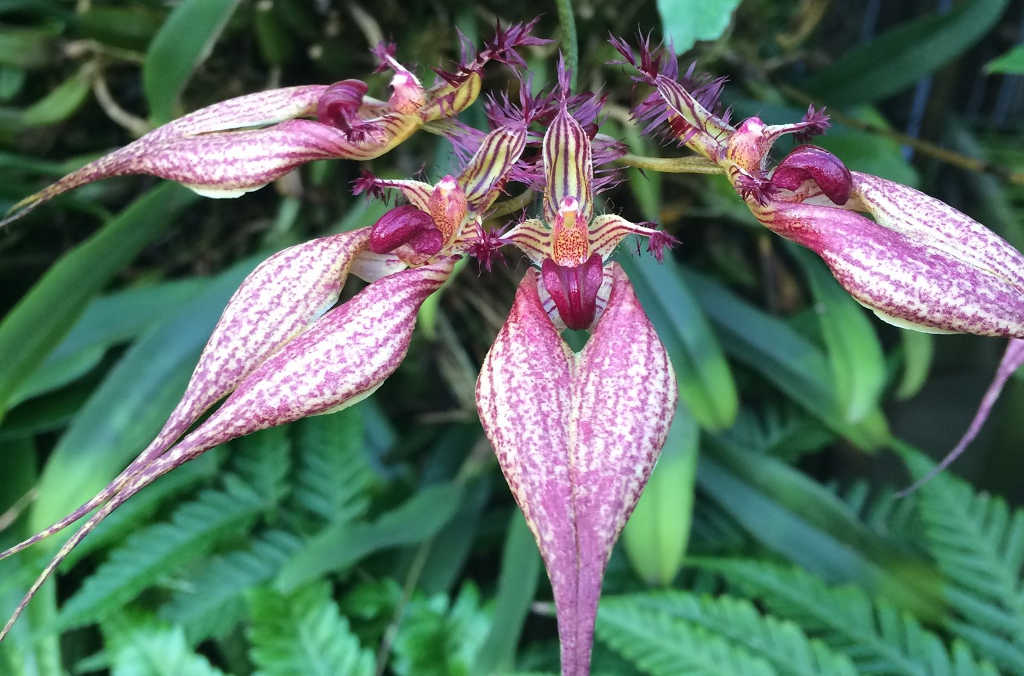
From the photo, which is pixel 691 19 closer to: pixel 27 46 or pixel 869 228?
pixel 869 228

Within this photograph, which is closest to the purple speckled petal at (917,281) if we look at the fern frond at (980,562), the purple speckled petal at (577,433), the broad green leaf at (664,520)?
the purple speckled petal at (577,433)

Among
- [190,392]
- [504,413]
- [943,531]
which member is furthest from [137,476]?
[943,531]

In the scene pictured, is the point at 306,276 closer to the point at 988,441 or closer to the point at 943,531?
the point at 943,531

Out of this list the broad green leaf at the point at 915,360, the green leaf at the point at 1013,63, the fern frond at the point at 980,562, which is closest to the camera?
the green leaf at the point at 1013,63

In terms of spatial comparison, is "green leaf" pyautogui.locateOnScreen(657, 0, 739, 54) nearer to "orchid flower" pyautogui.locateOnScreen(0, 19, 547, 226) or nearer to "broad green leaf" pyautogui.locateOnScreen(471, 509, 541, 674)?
"orchid flower" pyautogui.locateOnScreen(0, 19, 547, 226)

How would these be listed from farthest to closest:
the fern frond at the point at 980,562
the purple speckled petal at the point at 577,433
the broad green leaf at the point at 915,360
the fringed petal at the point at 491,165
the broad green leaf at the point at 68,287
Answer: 1. the broad green leaf at the point at 915,360
2. the fern frond at the point at 980,562
3. the broad green leaf at the point at 68,287
4. the fringed petal at the point at 491,165
5. the purple speckled petal at the point at 577,433

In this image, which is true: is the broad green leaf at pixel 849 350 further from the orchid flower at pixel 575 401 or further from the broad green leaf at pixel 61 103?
the broad green leaf at pixel 61 103

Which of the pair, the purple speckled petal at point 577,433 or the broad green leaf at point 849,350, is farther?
the broad green leaf at point 849,350
